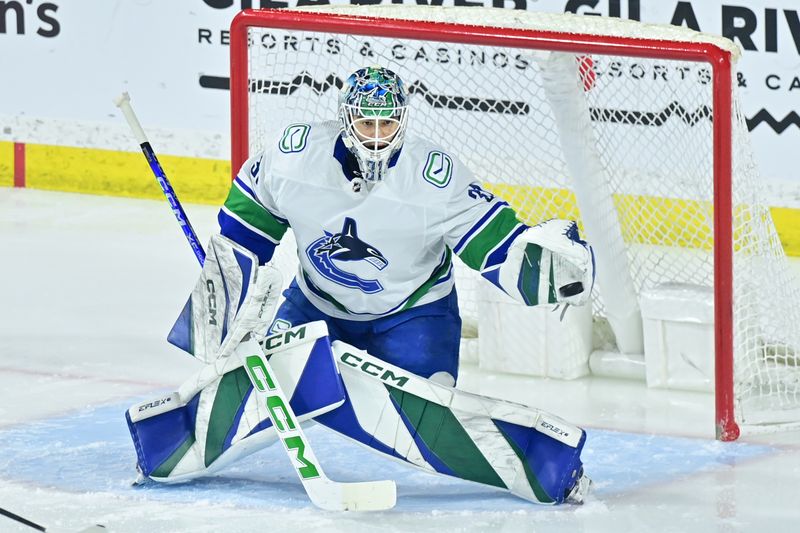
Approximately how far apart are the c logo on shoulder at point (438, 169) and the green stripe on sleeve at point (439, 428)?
0.42 metres

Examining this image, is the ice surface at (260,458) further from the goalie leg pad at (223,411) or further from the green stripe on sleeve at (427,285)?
the green stripe on sleeve at (427,285)

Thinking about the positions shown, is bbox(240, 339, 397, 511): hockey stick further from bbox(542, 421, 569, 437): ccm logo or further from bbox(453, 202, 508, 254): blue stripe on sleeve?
bbox(453, 202, 508, 254): blue stripe on sleeve

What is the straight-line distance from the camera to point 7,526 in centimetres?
319

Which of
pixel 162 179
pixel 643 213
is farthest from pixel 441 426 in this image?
pixel 643 213

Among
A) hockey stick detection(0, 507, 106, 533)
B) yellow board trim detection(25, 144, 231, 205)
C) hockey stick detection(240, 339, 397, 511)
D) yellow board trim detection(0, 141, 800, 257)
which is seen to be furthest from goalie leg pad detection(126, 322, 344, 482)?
yellow board trim detection(25, 144, 231, 205)

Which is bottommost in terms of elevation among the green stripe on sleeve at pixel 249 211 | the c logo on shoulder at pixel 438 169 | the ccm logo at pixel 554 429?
the ccm logo at pixel 554 429

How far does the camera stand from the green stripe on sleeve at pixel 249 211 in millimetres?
3486

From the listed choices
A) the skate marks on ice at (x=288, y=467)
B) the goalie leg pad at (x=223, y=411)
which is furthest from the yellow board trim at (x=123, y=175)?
the goalie leg pad at (x=223, y=411)

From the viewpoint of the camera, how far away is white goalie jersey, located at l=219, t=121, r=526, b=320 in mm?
3377

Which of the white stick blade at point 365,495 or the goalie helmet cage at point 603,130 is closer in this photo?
the white stick blade at point 365,495

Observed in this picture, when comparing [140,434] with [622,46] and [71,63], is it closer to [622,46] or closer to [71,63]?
[622,46]

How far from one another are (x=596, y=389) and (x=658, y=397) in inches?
6.7

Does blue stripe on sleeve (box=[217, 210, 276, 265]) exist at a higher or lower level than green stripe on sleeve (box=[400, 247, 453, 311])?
higher

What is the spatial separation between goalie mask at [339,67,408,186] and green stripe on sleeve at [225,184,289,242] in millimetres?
271
